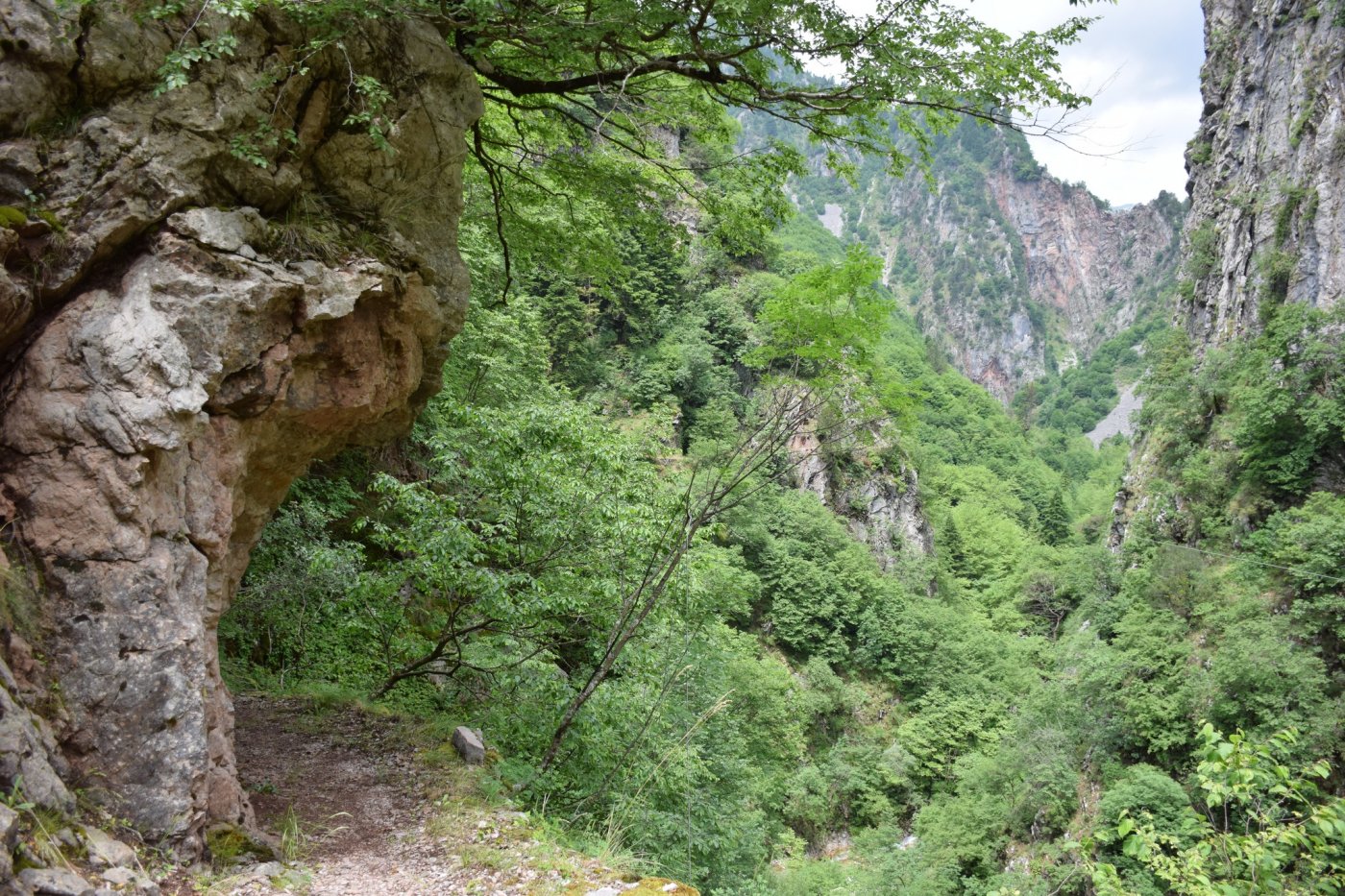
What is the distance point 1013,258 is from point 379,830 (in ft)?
598

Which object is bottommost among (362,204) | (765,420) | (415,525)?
(415,525)

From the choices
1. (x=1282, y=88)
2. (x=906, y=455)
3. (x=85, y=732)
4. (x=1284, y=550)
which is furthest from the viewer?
(x=906, y=455)

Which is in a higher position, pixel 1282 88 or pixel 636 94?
pixel 1282 88

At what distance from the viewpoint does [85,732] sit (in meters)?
3.33

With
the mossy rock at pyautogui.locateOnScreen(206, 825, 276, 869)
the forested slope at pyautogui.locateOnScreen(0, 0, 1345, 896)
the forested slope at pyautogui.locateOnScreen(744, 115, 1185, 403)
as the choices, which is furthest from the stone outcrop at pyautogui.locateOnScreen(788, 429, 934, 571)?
the forested slope at pyautogui.locateOnScreen(744, 115, 1185, 403)

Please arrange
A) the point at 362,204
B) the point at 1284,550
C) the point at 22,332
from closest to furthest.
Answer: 1. the point at 22,332
2. the point at 362,204
3. the point at 1284,550

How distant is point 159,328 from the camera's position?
151 inches

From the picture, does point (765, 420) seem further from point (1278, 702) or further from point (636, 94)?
point (1278, 702)

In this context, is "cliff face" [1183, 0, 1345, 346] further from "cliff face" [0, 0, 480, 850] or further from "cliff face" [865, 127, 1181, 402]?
"cliff face" [865, 127, 1181, 402]

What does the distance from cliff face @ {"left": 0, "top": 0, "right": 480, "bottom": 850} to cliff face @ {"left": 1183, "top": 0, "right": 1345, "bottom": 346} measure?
30270 mm

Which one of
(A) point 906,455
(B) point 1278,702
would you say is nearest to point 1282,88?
(A) point 906,455

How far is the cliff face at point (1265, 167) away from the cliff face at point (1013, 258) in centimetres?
11161

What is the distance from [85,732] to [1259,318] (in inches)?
1379

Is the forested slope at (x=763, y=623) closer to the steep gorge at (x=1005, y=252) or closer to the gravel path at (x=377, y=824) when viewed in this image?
the gravel path at (x=377, y=824)
